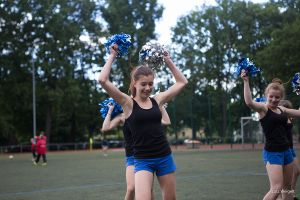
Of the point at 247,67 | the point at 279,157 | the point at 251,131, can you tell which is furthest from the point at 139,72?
the point at 251,131

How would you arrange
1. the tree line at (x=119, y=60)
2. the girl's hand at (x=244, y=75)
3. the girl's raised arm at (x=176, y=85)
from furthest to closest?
the tree line at (x=119, y=60), the girl's hand at (x=244, y=75), the girl's raised arm at (x=176, y=85)

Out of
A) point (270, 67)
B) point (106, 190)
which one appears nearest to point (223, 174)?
point (106, 190)

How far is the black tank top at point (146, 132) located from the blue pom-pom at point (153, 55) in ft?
2.54

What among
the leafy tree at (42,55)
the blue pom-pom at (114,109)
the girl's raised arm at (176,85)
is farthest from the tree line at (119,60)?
the girl's raised arm at (176,85)

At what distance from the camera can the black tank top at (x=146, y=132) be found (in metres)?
4.99

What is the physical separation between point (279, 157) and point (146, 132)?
2081 mm

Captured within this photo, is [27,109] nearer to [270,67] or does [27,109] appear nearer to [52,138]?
[52,138]

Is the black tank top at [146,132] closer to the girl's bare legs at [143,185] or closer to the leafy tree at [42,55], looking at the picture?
the girl's bare legs at [143,185]

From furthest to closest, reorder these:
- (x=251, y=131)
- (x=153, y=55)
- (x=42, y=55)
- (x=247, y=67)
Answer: (x=42, y=55), (x=251, y=131), (x=247, y=67), (x=153, y=55)

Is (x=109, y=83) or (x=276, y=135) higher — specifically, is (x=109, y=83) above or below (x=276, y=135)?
above

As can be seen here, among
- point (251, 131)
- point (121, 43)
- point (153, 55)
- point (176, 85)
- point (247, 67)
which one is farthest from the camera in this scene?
point (251, 131)

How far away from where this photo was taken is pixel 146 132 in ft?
16.4

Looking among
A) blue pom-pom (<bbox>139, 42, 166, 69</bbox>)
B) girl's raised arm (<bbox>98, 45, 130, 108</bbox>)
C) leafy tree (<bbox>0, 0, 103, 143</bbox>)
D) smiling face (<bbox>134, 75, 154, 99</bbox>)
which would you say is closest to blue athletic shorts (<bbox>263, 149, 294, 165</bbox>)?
blue pom-pom (<bbox>139, 42, 166, 69</bbox>)

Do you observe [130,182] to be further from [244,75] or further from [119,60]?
[119,60]
